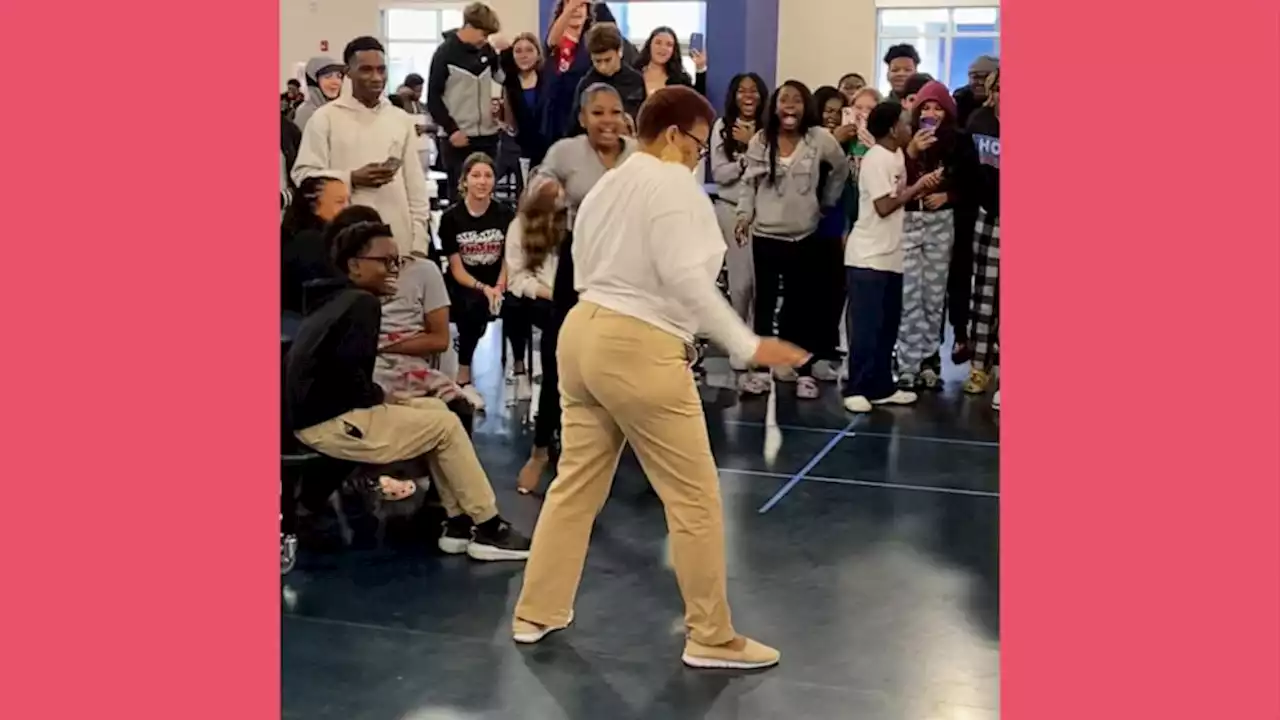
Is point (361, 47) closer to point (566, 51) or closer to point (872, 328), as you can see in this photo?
point (566, 51)

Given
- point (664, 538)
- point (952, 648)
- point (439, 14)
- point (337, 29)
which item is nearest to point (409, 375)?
point (664, 538)

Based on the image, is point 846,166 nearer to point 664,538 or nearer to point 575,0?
point 575,0

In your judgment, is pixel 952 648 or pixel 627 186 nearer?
pixel 627 186

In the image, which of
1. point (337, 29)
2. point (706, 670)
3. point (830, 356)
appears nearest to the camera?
point (706, 670)

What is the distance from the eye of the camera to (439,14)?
15633 mm

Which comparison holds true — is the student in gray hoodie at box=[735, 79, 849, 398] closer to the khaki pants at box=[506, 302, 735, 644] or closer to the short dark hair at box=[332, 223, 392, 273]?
the short dark hair at box=[332, 223, 392, 273]

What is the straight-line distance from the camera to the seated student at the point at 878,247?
5648mm

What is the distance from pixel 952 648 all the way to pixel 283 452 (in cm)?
187

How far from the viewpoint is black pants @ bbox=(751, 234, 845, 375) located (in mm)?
6090

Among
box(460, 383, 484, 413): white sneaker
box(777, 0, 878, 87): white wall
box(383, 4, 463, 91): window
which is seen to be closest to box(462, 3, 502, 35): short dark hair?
box(460, 383, 484, 413): white sneaker

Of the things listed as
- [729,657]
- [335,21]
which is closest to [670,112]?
[729,657]

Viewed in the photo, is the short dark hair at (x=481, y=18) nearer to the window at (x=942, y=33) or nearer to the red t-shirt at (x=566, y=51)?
the red t-shirt at (x=566, y=51)

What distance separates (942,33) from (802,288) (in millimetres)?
8955

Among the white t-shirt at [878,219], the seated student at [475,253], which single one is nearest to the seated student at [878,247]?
the white t-shirt at [878,219]
